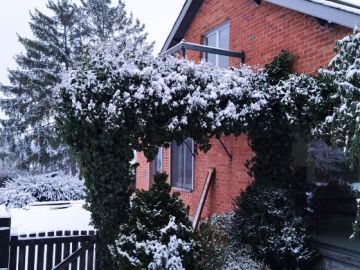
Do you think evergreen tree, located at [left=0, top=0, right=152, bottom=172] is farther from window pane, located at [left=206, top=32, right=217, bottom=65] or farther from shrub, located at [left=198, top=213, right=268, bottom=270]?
shrub, located at [left=198, top=213, right=268, bottom=270]

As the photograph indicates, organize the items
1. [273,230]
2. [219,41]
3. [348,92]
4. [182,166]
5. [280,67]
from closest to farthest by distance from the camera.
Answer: [348,92], [273,230], [280,67], [219,41], [182,166]

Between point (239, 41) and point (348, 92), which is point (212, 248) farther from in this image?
Answer: point (239, 41)

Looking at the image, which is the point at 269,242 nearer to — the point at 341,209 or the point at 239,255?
the point at 239,255

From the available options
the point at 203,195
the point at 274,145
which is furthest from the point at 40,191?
the point at 274,145

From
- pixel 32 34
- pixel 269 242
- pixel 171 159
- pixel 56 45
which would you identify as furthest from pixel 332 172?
pixel 32 34

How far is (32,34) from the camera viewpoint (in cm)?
2812

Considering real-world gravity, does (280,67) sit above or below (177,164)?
above

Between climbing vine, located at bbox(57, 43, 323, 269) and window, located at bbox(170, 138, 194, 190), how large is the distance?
168 inches

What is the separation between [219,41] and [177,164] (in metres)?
3.54

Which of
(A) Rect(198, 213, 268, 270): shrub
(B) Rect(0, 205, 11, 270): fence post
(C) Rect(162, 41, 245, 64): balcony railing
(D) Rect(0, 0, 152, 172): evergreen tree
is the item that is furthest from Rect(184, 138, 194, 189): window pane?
(D) Rect(0, 0, 152, 172): evergreen tree

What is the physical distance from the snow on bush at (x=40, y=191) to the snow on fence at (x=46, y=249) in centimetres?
738

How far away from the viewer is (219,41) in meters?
10.1

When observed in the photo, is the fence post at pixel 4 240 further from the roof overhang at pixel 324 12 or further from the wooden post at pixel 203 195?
the roof overhang at pixel 324 12

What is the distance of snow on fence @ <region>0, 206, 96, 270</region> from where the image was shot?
578 cm
